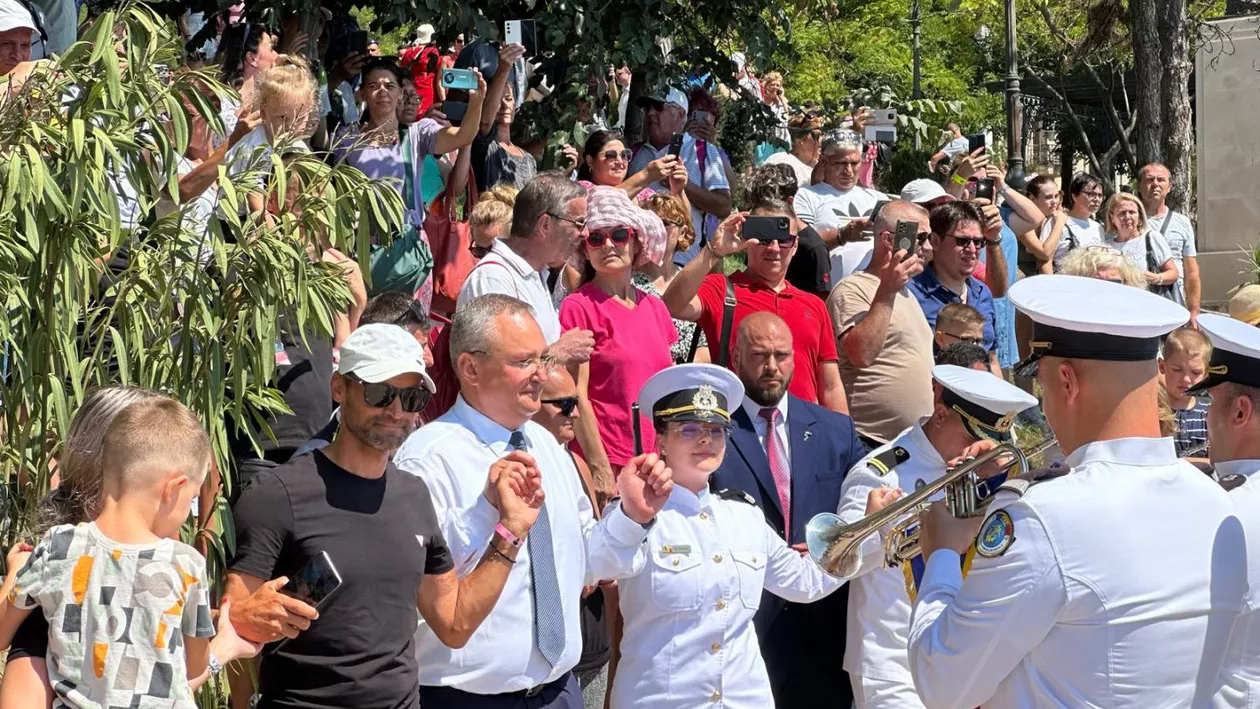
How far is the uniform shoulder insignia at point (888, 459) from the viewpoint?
5.68 meters

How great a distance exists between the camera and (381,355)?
13.3 ft

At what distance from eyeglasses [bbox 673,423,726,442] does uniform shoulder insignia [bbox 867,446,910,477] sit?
0.83 metres

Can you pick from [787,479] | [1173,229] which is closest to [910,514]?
[787,479]

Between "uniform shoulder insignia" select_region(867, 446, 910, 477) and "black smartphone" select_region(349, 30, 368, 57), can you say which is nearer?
"uniform shoulder insignia" select_region(867, 446, 910, 477)

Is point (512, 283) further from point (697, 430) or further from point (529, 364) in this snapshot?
point (529, 364)

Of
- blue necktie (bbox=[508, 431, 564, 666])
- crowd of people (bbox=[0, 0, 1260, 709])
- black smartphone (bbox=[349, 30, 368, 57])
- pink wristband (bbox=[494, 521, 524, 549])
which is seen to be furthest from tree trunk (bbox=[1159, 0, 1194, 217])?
pink wristband (bbox=[494, 521, 524, 549])

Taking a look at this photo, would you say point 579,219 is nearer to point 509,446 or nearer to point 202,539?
point 509,446

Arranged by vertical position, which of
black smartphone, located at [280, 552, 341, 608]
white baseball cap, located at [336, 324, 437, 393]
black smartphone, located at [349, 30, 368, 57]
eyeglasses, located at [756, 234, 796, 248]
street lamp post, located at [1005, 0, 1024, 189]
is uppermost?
black smartphone, located at [349, 30, 368, 57]

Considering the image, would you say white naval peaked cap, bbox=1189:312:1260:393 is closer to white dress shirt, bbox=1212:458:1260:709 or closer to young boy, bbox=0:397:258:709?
white dress shirt, bbox=1212:458:1260:709

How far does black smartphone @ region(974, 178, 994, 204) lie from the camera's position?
1021 cm

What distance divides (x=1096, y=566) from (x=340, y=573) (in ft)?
5.93

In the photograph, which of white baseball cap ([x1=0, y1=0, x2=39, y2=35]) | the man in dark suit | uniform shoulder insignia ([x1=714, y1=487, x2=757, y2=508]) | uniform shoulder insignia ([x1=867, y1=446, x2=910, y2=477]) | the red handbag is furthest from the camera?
the red handbag

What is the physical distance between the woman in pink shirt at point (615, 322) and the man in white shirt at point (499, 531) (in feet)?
5.34

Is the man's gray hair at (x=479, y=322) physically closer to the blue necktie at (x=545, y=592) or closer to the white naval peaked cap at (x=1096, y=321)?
the blue necktie at (x=545, y=592)
